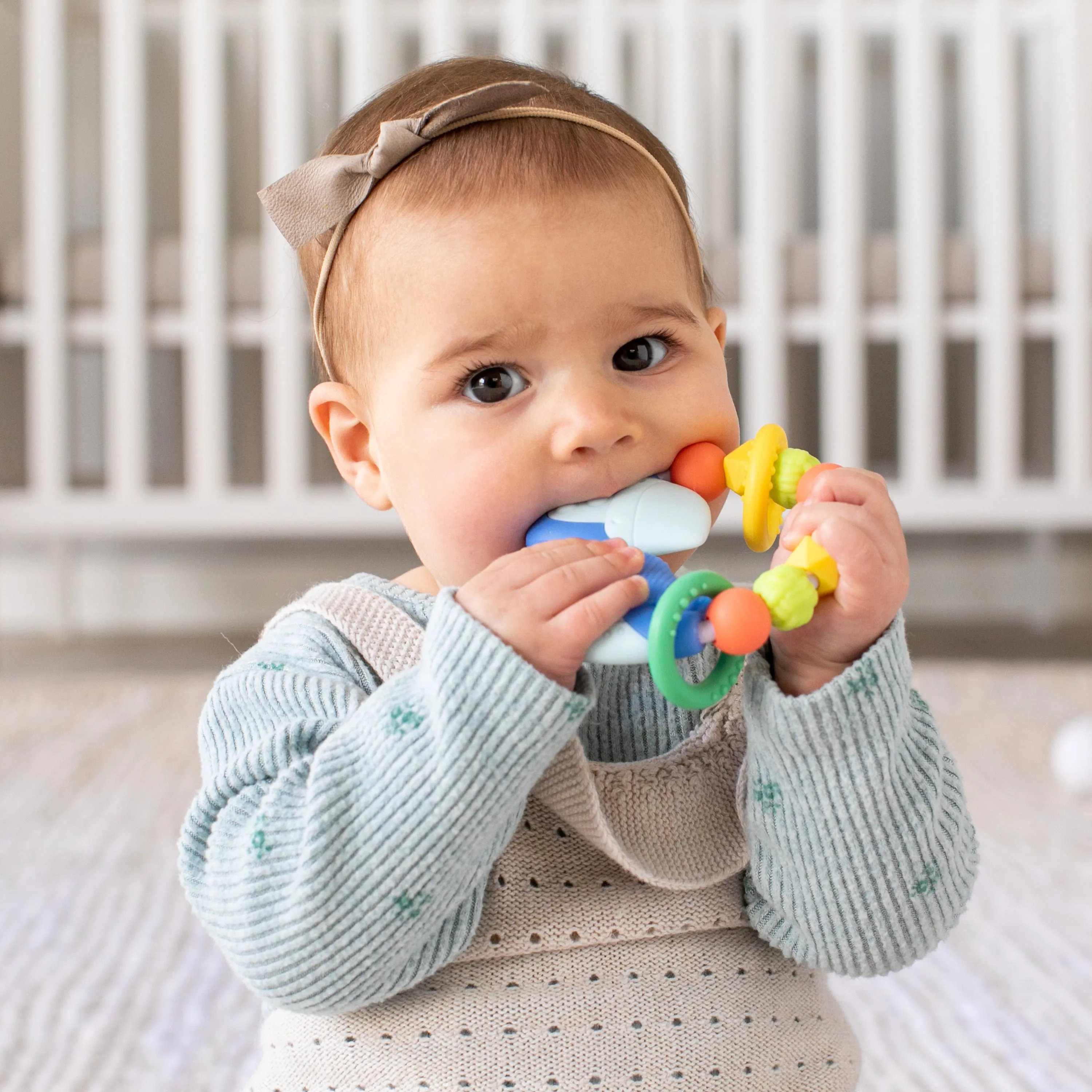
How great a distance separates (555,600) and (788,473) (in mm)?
113

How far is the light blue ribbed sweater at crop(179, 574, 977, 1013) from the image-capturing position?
431mm

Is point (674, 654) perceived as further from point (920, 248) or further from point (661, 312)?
point (920, 248)

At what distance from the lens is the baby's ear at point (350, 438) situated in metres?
0.57

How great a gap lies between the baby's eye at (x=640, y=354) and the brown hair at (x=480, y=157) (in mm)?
54

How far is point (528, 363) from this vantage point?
1.61ft

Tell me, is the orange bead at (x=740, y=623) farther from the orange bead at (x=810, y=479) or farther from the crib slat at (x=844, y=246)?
the crib slat at (x=844, y=246)

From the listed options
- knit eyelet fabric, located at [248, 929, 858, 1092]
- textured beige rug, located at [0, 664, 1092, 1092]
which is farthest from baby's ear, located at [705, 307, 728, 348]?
textured beige rug, located at [0, 664, 1092, 1092]

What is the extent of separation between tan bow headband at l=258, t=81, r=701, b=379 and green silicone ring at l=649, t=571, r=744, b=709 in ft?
0.65

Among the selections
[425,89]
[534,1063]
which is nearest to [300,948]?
[534,1063]

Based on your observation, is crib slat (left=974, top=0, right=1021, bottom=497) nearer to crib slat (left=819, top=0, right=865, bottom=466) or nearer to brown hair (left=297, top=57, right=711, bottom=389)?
crib slat (left=819, top=0, right=865, bottom=466)

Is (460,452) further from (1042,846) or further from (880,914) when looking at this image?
(1042,846)

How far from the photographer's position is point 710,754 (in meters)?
0.55

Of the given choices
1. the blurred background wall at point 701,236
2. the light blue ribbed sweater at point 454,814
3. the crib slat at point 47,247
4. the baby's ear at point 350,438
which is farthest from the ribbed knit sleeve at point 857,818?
the crib slat at point 47,247

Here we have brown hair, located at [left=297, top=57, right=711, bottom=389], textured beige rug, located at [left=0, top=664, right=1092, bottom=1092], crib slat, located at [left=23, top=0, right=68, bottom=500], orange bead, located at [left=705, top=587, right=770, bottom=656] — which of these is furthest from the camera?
crib slat, located at [left=23, top=0, right=68, bottom=500]
